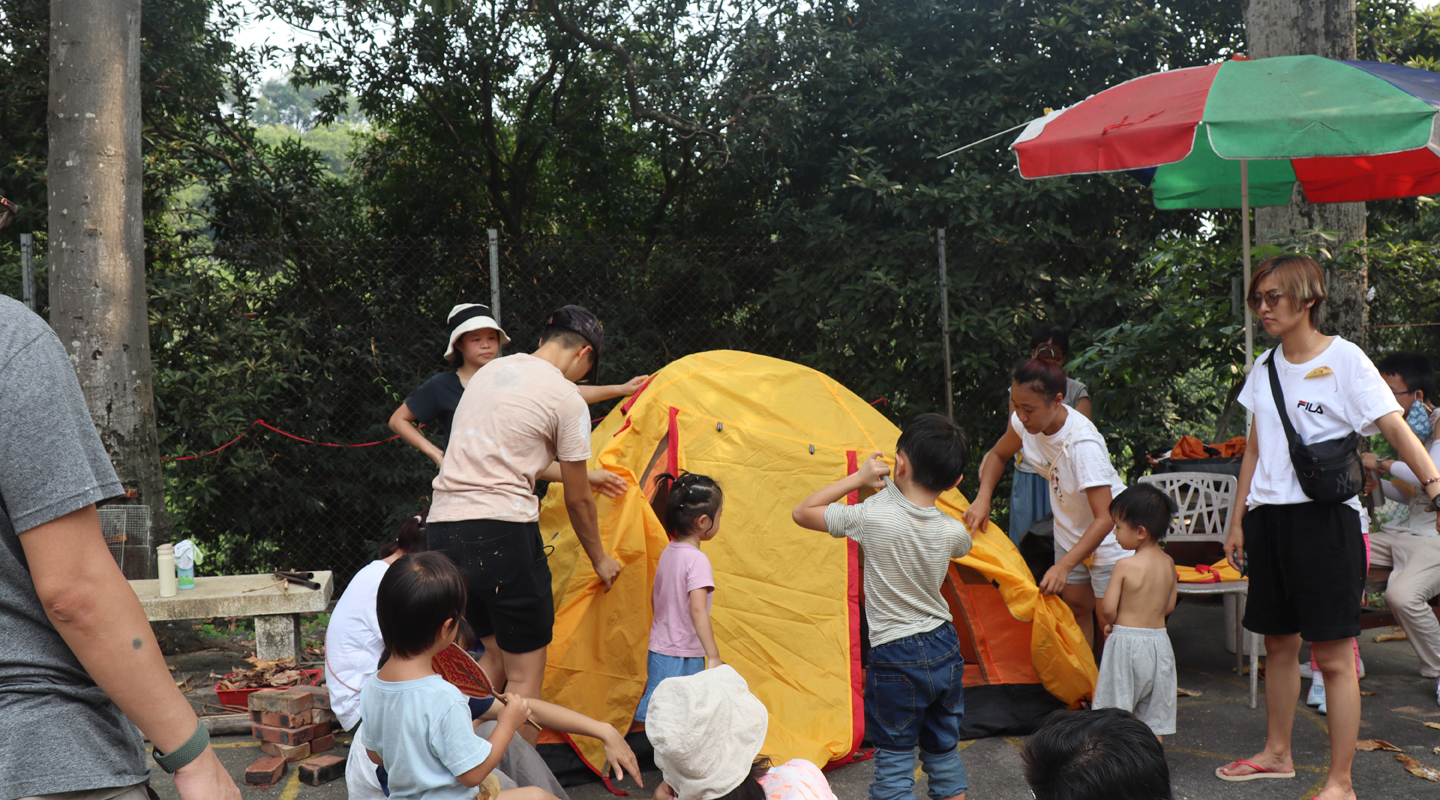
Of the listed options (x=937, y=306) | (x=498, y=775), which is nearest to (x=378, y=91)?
(x=937, y=306)

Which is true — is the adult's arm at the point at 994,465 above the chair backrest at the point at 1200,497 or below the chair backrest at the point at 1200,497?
above

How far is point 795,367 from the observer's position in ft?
14.8

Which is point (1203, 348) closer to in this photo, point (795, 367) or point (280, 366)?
point (795, 367)

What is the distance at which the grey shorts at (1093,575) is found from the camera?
398 centimetres

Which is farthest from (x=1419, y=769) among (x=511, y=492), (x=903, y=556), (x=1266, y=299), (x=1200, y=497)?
(x=511, y=492)

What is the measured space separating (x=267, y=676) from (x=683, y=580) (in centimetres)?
212

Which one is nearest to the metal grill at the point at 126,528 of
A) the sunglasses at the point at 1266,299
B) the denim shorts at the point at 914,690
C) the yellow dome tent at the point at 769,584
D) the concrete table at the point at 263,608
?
the concrete table at the point at 263,608

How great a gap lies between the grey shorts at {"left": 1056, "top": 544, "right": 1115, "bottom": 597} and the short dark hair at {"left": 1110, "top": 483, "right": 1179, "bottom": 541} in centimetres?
33

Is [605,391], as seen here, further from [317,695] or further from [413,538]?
[317,695]

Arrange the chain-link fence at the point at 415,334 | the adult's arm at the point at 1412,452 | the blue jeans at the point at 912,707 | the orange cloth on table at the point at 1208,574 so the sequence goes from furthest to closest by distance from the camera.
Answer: the chain-link fence at the point at 415,334, the orange cloth on table at the point at 1208,574, the adult's arm at the point at 1412,452, the blue jeans at the point at 912,707

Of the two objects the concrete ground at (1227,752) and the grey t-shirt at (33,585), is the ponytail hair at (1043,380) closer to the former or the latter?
the concrete ground at (1227,752)

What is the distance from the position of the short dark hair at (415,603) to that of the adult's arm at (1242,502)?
2691 mm

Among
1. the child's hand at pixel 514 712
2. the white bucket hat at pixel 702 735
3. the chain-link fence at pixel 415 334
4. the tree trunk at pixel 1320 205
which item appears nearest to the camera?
the white bucket hat at pixel 702 735

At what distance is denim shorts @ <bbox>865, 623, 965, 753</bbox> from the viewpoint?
108 inches
